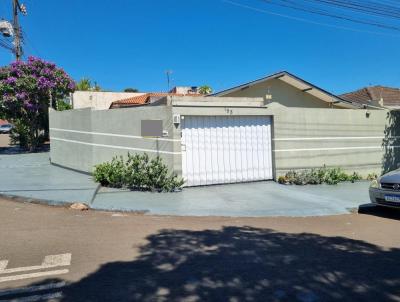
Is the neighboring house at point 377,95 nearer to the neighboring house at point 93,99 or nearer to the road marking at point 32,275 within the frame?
the neighboring house at point 93,99

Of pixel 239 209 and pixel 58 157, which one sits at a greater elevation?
pixel 58 157

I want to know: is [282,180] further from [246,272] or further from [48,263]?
[48,263]

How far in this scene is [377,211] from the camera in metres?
10.0

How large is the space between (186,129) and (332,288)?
758cm

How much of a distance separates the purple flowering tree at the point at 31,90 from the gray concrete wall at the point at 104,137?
3398 mm

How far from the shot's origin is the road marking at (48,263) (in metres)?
5.17

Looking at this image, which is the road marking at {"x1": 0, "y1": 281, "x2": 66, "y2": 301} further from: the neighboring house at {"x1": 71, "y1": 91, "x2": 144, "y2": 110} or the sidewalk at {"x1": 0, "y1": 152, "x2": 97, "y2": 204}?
the neighboring house at {"x1": 71, "y1": 91, "x2": 144, "y2": 110}

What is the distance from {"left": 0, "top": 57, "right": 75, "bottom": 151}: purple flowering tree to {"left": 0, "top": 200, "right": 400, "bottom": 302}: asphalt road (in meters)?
10.0

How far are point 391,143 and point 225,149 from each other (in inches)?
267

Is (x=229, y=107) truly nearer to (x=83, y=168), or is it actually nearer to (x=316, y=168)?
(x=316, y=168)

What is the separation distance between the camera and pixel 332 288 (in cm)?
470

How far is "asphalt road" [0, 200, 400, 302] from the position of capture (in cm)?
455

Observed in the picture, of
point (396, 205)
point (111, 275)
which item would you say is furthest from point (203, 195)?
point (111, 275)

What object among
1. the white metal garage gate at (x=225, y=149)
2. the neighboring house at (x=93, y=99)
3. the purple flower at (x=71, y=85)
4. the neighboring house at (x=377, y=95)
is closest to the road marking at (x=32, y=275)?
the white metal garage gate at (x=225, y=149)
